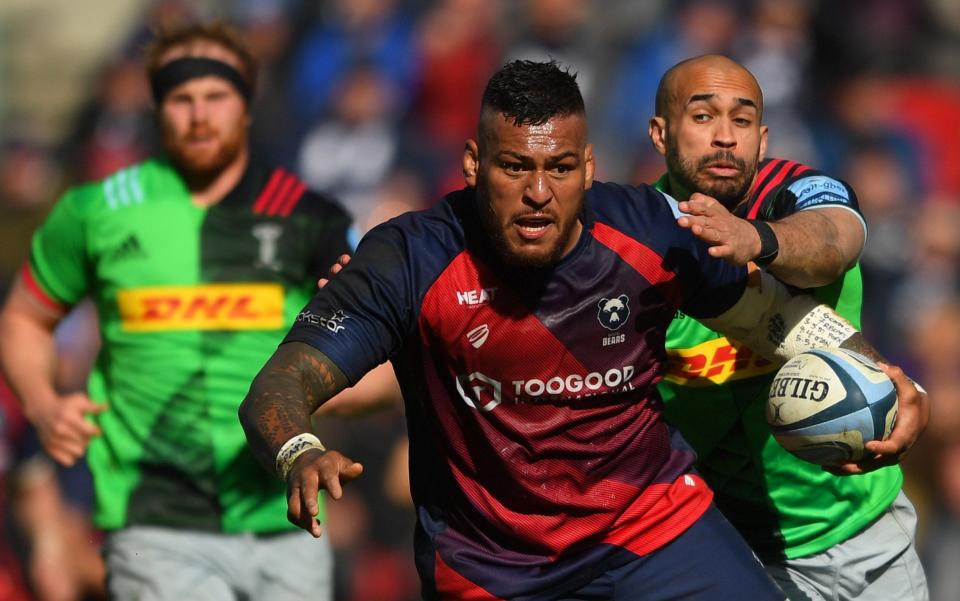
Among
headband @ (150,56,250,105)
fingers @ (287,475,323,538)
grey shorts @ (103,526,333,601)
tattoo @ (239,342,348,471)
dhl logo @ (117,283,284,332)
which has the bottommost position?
grey shorts @ (103,526,333,601)

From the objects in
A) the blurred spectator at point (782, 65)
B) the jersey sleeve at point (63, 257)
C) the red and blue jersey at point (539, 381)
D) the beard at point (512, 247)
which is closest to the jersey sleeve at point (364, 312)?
the red and blue jersey at point (539, 381)

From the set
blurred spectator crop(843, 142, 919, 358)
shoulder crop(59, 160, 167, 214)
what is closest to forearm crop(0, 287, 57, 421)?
shoulder crop(59, 160, 167, 214)

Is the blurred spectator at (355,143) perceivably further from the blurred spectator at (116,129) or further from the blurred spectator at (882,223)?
the blurred spectator at (882,223)

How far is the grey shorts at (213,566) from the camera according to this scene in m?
6.11

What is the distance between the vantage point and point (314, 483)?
378 centimetres

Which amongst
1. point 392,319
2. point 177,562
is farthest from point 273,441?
point 177,562

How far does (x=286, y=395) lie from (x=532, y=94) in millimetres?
1137

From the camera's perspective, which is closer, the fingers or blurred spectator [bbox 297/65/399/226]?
the fingers

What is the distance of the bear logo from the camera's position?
461 centimetres

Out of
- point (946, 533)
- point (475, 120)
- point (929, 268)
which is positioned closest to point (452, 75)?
point (475, 120)

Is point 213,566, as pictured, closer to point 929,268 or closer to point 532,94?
point 532,94

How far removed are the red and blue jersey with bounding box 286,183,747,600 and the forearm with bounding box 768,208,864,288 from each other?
0.20m

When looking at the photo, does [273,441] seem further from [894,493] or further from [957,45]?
[957,45]

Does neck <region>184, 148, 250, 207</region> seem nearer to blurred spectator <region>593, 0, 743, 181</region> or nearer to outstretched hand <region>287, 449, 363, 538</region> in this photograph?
outstretched hand <region>287, 449, 363, 538</region>
